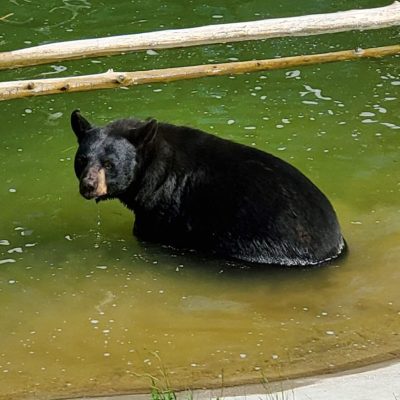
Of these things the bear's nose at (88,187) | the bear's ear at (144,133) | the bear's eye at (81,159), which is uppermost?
the bear's ear at (144,133)

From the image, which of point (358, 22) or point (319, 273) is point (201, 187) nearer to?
point (319, 273)

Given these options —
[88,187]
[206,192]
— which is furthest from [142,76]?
[88,187]

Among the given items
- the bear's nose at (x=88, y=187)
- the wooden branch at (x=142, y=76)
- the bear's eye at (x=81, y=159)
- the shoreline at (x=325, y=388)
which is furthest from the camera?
the wooden branch at (x=142, y=76)

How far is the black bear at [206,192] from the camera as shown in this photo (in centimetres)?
755

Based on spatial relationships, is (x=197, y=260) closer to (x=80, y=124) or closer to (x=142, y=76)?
(x=80, y=124)

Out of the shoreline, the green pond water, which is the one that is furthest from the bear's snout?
the shoreline

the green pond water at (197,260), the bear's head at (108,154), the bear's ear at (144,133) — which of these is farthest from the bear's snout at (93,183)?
the green pond water at (197,260)

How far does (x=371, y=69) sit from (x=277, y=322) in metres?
5.62

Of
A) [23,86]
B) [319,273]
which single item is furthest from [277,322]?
[23,86]

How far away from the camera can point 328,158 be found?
378 inches

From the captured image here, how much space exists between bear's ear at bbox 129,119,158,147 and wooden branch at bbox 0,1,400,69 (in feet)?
9.44

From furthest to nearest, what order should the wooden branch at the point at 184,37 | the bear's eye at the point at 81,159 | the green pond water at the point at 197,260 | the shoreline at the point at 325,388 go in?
1. the wooden branch at the point at 184,37
2. the bear's eye at the point at 81,159
3. the green pond water at the point at 197,260
4. the shoreline at the point at 325,388

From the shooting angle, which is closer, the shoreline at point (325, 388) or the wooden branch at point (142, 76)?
the shoreline at point (325, 388)

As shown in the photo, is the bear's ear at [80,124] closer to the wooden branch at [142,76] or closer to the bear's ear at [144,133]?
the bear's ear at [144,133]
